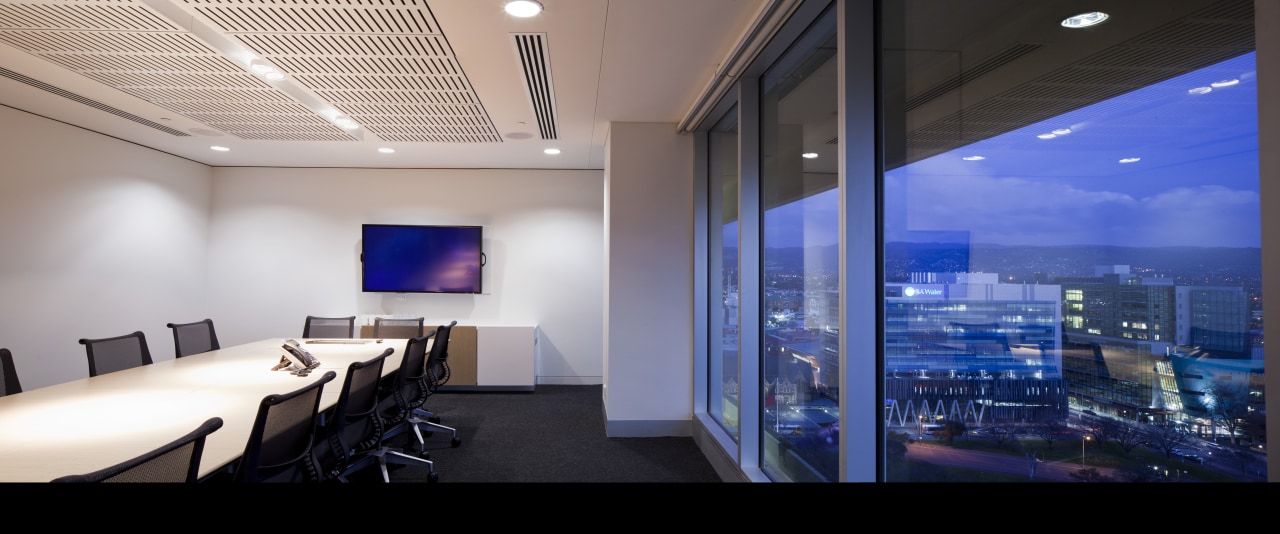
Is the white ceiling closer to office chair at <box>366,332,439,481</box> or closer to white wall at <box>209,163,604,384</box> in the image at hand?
white wall at <box>209,163,604,384</box>

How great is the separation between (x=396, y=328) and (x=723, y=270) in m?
3.05

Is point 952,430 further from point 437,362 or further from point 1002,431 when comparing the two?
point 437,362

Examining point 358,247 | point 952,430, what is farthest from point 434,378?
point 952,430

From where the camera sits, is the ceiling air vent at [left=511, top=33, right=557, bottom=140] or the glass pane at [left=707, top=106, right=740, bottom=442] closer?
the ceiling air vent at [left=511, top=33, right=557, bottom=140]

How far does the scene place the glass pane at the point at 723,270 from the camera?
4.12 metres

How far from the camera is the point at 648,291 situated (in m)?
4.62

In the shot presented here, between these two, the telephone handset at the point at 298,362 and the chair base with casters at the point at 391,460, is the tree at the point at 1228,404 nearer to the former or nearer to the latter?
the chair base with casters at the point at 391,460

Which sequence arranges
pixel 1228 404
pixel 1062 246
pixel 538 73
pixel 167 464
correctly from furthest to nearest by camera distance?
pixel 538 73 < pixel 167 464 < pixel 1062 246 < pixel 1228 404

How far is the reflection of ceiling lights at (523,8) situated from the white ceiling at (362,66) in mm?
46

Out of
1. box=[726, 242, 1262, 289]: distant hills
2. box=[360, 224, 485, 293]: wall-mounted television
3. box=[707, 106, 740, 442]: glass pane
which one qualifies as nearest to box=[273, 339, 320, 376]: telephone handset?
box=[707, 106, 740, 442]: glass pane

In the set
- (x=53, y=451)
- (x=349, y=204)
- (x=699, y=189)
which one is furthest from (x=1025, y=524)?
(x=349, y=204)

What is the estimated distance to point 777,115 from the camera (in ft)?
10.8

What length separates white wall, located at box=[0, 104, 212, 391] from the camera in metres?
4.62

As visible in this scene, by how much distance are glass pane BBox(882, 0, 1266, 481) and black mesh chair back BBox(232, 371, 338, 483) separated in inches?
85.2
